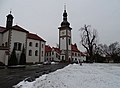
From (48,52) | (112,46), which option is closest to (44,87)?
(48,52)

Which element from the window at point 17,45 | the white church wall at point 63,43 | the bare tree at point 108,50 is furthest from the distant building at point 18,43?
the bare tree at point 108,50

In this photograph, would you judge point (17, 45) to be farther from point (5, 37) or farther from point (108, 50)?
point (108, 50)

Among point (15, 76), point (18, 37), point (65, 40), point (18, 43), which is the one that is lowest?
point (15, 76)

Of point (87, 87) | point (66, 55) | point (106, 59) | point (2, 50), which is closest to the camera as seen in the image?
point (87, 87)

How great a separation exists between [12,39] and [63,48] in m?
28.4

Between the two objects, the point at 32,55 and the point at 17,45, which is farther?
the point at 32,55

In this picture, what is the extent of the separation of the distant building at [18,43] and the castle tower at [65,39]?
14245 millimetres

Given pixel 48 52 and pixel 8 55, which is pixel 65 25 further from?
pixel 8 55

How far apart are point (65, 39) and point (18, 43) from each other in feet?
86.9

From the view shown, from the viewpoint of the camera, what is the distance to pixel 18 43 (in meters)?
39.5

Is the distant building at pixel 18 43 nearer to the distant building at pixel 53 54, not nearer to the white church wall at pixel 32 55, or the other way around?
the white church wall at pixel 32 55

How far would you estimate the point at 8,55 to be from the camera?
3519cm

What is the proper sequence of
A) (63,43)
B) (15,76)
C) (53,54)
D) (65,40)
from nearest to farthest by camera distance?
(15,76) → (65,40) → (63,43) → (53,54)

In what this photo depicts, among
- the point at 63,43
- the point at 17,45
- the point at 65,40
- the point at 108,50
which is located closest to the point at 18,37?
the point at 17,45
